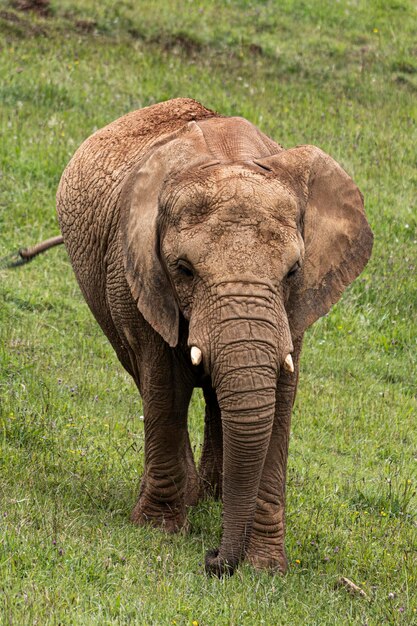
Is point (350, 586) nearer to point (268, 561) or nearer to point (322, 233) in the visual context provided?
point (268, 561)

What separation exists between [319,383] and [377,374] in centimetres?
96

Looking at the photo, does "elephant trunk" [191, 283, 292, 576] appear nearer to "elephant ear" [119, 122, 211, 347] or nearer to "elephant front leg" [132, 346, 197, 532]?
"elephant ear" [119, 122, 211, 347]

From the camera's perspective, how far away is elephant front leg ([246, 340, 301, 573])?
294 inches

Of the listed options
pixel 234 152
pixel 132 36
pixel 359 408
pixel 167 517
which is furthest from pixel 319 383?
pixel 132 36

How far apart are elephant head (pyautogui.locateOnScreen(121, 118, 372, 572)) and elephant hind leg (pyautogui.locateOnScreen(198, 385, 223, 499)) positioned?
6.12 ft

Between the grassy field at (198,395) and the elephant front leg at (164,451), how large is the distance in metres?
0.24

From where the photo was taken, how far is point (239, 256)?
641 cm

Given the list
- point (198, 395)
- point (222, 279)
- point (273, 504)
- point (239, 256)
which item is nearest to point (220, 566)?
point (273, 504)

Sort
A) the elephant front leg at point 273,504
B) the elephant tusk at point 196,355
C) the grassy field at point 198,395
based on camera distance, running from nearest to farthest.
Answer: the elephant tusk at point 196,355, the grassy field at point 198,395, the elephant front leg at point 273,504

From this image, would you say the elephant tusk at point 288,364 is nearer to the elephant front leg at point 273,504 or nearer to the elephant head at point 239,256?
the elephant head at point 239,256

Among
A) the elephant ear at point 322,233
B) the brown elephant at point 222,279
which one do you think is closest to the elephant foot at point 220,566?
the brown elephant at point 222,279

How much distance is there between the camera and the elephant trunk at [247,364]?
20.6ft

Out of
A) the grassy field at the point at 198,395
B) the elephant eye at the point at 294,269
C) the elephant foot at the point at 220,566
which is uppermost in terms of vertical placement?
the elephant eye at the point at 294,269

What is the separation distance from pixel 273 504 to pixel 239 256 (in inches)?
72.8
